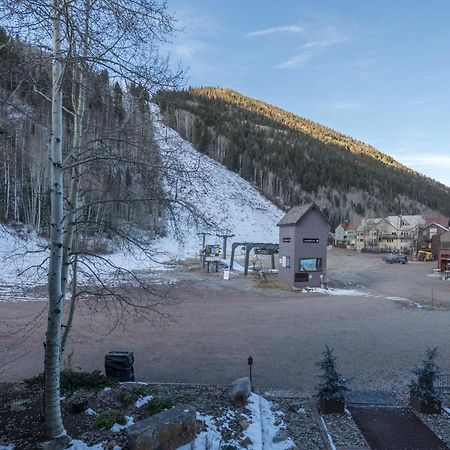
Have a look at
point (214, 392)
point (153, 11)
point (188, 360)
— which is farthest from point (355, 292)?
point (153, 11)

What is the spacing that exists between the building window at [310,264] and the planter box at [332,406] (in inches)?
772

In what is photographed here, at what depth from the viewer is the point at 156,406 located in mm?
6199

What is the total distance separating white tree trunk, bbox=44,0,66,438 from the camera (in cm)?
465

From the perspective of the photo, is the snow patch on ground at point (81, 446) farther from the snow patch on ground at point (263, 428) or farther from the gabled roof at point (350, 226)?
the gabled roof at point (350, 226)

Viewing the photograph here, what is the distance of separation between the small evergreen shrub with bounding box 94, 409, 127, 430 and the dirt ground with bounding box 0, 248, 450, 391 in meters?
1.43

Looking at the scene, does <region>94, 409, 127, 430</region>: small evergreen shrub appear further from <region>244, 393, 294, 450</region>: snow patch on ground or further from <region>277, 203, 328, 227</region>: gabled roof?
<region>277, 203, 328, 227</region>: gabled roof

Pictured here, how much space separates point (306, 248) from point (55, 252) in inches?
938

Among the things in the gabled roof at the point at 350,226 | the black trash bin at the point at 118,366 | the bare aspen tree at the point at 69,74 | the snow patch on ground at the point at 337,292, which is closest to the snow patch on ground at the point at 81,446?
the bare aspen tree at the point at 69,74

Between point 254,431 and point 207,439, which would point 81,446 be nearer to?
point 207,439

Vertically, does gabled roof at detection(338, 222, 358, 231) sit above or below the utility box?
above

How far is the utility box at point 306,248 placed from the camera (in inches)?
1056

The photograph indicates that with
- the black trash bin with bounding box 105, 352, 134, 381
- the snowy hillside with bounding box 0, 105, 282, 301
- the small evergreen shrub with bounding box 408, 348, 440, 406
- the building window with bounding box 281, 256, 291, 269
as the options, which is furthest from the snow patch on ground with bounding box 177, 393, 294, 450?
the building window with bounding box 281, 256, 291, 269

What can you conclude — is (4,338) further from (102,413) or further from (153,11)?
(153,11)

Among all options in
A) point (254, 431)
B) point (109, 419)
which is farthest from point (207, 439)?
point (109, 419)
